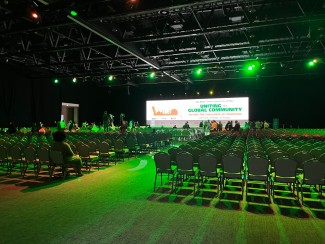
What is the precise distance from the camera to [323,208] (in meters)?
4.97

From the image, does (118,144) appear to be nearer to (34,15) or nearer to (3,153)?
(3,153)

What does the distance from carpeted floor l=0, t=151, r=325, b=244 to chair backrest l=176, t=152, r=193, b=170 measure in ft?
1.92

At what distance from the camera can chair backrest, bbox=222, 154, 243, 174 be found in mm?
5699

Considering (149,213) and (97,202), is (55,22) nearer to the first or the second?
(97,202)

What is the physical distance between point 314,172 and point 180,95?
20.7 meters

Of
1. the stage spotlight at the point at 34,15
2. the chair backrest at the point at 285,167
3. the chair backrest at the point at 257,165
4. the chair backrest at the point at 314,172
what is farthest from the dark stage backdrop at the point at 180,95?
the chair backrest at the point at 314,172

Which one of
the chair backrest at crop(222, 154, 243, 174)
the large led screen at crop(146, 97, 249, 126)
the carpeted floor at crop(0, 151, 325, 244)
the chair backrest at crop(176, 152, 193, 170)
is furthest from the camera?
the large led screen at crop(146, 97, 249, 126)

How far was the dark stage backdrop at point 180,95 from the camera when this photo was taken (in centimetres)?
1936

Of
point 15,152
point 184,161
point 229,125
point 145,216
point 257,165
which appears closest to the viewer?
point 145,216

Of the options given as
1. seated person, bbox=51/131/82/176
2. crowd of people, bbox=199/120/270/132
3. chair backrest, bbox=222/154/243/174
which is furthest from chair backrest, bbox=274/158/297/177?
crowd of people, bbox=199/120/270/132

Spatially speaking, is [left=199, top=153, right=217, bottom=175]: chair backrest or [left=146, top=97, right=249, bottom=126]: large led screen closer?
[left=199, top=153, right=217, bottom=175]: chair backrest

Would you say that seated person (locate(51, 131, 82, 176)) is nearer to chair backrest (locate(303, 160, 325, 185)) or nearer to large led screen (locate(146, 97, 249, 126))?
chair backrest (locate(303, 160, 325, 185))

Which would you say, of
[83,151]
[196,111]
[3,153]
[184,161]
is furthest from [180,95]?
[184,161]

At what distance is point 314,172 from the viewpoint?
17.0 feet
